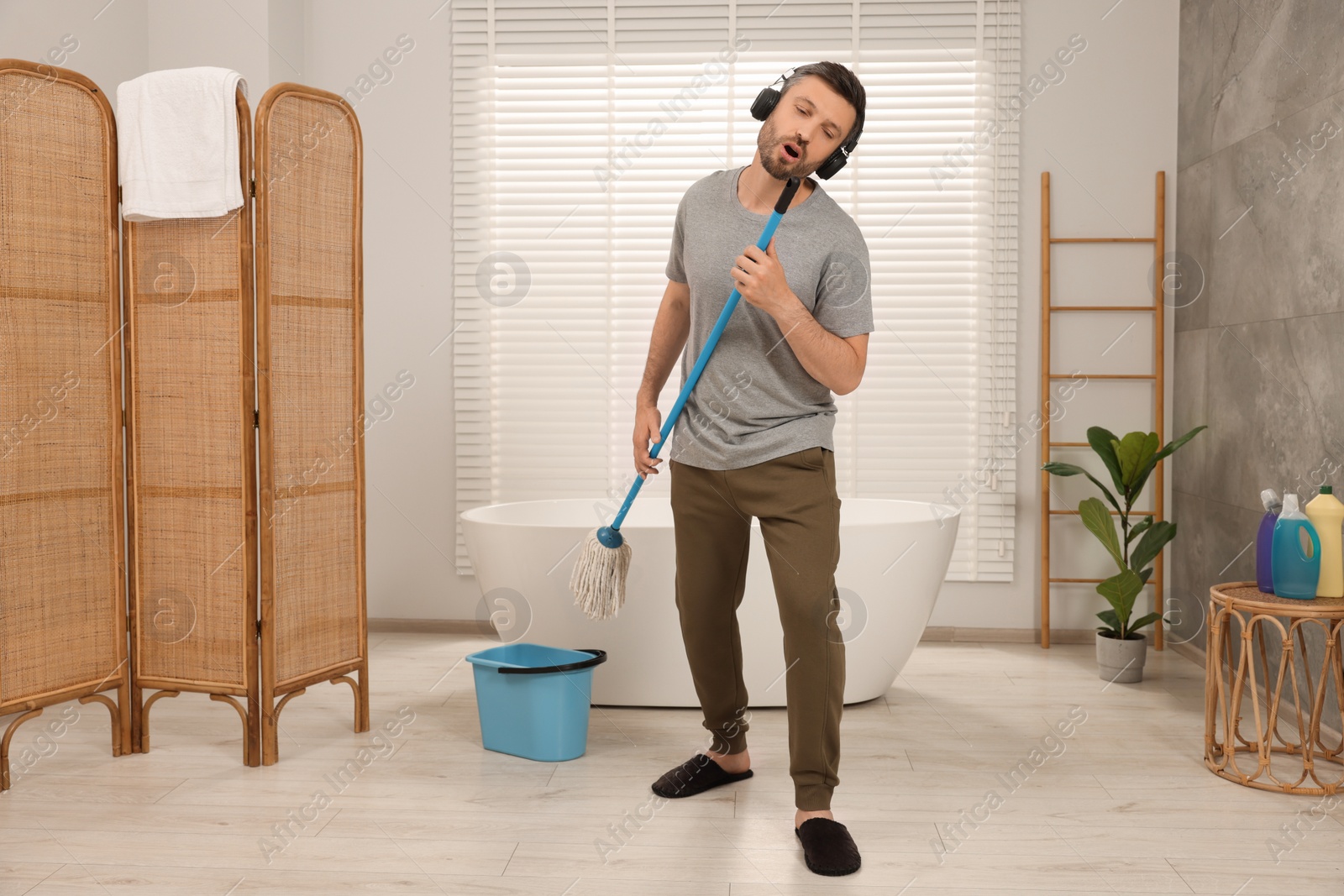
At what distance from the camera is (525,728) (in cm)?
267

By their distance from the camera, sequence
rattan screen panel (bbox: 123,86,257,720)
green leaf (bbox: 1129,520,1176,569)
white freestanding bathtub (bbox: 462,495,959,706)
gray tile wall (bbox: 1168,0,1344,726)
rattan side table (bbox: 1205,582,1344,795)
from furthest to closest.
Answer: green leaf (bbox: 1129,520,1176,569)
white freestanding bathtub (bbox: 462,495,959,706)
gray tile wall (bbox: 1168,0,1344,726)
rattan screen panel (bbox: 123,86,257,720)
rattan side table (bbox: 1205,582,1344,795)

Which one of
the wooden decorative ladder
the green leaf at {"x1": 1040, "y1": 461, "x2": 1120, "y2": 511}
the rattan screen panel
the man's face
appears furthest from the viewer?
the wooden decorative ladder

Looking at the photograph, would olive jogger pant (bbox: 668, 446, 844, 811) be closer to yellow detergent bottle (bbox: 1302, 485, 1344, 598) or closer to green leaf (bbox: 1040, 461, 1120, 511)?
→ yellow detergent bottle (bbox: 1302, 485, 1344, 598)

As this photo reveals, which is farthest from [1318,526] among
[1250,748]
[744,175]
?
[744,175]

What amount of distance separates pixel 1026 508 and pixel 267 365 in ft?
9.36

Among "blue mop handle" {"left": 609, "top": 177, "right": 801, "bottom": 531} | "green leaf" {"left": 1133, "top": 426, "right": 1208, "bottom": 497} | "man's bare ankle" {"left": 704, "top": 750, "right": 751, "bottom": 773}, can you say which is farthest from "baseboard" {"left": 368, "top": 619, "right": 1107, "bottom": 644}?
"blue mop handle" {"left": 609, "top": 177, "right": 801, "bottom": 531}

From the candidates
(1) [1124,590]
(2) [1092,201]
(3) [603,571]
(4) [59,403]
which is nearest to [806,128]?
(3) [603,571]

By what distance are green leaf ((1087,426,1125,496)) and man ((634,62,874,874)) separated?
188 centimetres

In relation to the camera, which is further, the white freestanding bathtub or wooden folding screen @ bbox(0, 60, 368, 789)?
the white freestanding bathtub

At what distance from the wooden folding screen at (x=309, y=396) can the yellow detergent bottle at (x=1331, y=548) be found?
241 cm

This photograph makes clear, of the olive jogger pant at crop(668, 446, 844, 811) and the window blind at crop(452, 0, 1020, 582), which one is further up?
the window blind at crop(452, 0, 1020, 582)

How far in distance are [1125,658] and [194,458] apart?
289 cm

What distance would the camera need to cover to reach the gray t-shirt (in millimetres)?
2061

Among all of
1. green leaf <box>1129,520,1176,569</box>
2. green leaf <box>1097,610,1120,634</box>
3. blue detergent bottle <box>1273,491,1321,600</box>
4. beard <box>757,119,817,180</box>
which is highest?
beard <box>757,119,817,180</box>
